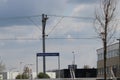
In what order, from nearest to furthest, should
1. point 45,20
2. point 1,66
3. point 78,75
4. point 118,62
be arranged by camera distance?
point 45,20 < point 118,62 < point 1,66 < point 78,75

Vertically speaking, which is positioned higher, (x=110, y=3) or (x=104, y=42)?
(x=110, y=3)

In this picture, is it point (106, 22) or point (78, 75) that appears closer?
point (106, 22)

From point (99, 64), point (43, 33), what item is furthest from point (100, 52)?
point (43, 33)

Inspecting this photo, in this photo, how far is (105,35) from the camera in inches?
1410

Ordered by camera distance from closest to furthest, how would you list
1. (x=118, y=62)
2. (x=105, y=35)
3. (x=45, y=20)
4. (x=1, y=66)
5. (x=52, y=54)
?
(x=105, y=35) < (x=52, y=54) < (x=45, y=20) < (x=118, y=62) < (x=1, y=66)

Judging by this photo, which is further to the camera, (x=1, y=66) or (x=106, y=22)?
(x=1, y=66)

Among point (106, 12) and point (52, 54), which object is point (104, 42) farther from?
point (52, 54)

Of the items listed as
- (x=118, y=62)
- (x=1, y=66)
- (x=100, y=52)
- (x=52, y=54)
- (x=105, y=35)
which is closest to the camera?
(x=105, y=35)

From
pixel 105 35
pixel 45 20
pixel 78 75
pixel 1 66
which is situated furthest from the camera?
pixel 78 75

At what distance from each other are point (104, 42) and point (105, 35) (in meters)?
0.59

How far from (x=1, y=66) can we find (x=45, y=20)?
46835 mm

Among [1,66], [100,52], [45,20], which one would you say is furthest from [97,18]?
[1,66]

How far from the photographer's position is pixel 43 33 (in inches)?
2467

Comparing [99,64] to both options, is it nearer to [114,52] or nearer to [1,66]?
[114,52]
